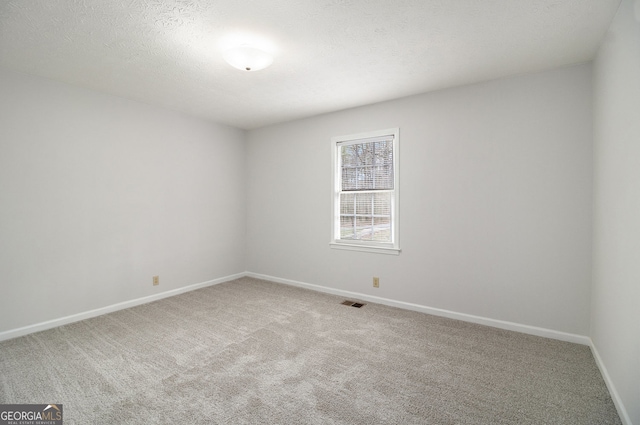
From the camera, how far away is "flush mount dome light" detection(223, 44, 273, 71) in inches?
94.9

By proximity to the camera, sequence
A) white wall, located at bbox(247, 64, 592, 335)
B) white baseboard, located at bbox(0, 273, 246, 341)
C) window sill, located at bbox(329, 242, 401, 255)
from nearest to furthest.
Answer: white wall, located at bbox(247, 64, 592, 335), white baseboard, located at bbox(0, 273, 246, 341), window sill, located at bbox(329, 242, 401, 255)

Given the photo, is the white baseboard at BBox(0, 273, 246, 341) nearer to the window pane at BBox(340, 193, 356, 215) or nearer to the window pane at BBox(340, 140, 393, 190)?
the window pane at BBox(340, 193, 356, 215)

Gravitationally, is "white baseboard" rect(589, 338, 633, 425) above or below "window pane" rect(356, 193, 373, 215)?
below

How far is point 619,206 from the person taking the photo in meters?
1.97

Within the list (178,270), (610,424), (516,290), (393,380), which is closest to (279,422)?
(393,380)

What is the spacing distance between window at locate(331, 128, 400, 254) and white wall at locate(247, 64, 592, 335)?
12 centimetres

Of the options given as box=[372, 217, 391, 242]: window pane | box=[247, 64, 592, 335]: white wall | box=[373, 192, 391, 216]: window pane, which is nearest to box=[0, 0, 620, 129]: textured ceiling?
box=[247, 64, 592, 335]: white wall

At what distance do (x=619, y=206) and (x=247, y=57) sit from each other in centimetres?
294

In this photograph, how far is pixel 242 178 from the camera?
5.32 metres

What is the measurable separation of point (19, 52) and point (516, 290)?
16.9 feet

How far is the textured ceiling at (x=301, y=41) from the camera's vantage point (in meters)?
2.00

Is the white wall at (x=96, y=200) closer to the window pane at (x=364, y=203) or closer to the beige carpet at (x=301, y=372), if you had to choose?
the beige carpet at (x=301, y=372)

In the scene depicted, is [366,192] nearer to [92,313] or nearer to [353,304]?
[353,304]

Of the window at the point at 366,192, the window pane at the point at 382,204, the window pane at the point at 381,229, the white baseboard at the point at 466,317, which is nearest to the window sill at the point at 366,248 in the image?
the window at the point at 366,192
